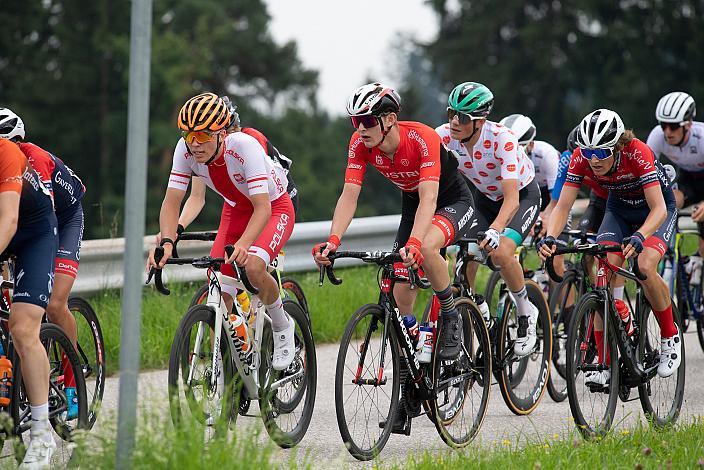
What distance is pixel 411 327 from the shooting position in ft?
23.9

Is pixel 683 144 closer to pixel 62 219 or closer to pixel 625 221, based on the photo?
pixel 625 221

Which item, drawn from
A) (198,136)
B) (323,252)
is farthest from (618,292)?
(198,136)

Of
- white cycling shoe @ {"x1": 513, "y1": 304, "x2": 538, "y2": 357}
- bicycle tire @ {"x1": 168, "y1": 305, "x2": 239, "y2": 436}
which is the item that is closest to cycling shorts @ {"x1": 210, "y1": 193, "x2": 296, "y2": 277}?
bicycle tire @ {"x1": 168, "y1": 305, "x2": 239, "y2": 436}

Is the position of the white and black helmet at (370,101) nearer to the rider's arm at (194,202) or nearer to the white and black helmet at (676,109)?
the rider's arm at (194,202)

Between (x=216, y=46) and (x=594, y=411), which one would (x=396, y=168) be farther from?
(x=216, y=46)

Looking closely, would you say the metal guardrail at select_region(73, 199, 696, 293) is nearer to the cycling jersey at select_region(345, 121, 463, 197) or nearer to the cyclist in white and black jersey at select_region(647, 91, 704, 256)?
the cyclist in white and black jersey at select_region(647, 91, 704, 256)

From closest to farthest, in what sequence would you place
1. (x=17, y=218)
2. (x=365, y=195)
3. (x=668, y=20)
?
(x=17, y=218) < (x=668, y=20) < (x=365, y=195)

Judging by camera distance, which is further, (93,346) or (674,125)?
(674,125)

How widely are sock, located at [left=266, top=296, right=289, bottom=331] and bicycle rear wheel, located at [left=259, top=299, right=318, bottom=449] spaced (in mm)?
65

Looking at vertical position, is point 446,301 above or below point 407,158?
below

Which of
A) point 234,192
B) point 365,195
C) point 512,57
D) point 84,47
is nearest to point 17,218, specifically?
point 234,192

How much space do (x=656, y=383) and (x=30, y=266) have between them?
14.9ft

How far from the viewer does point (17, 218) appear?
6.03 meters

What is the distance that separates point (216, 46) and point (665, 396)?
42.1 meters
